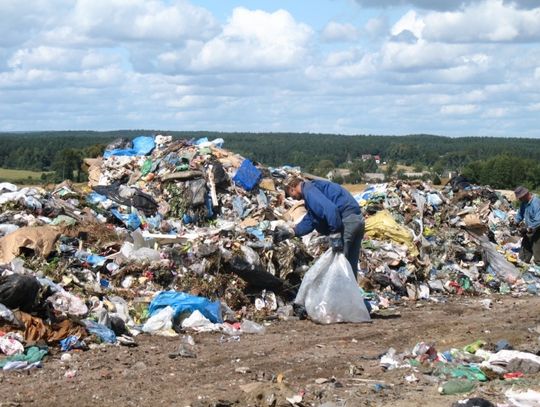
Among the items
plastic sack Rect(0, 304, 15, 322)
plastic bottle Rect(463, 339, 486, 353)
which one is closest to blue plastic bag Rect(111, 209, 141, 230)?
plastic sack Rect(0, 304, 15, 322)

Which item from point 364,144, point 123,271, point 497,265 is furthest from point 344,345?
point 364,144

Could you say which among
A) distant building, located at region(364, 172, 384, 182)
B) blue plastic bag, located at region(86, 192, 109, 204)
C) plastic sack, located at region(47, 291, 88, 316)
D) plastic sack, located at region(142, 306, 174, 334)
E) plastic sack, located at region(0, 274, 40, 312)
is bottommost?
distant building, located at region(364, 172, 384, 182)

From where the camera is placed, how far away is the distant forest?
183 feet

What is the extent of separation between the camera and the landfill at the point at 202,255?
700 cm

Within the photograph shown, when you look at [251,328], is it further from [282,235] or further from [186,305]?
[282,235]

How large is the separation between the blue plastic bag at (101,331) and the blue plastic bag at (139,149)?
335 inches

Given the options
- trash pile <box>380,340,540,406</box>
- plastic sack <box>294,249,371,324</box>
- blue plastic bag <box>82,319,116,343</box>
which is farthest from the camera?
plastic sack <box>294,249,371,324</box>

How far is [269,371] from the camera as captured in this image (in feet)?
20.1

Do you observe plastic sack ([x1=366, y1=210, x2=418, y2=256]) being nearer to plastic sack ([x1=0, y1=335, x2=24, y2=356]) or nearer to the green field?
plastic sack ([x1=0, y1=335, x2=24, y2=356])

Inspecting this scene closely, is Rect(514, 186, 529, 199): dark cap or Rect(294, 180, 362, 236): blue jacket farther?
Rect(514, 186, 529, 199): dark cap

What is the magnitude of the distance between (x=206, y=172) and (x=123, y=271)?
464cm

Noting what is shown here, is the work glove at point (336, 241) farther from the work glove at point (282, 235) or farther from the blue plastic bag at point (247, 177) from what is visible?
the blue plastic bag at point (247, 177)

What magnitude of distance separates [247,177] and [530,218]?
4803 mm

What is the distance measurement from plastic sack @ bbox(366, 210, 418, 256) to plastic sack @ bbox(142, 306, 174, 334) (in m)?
4.98
